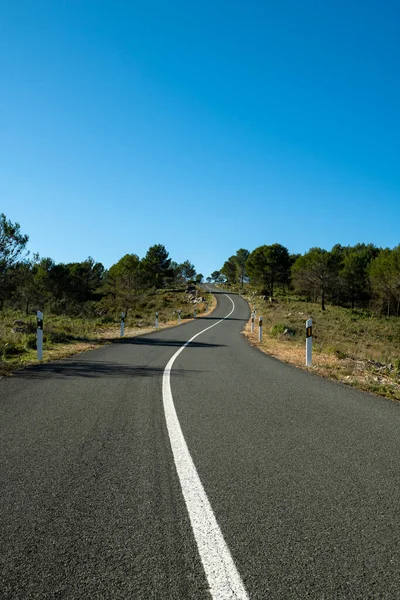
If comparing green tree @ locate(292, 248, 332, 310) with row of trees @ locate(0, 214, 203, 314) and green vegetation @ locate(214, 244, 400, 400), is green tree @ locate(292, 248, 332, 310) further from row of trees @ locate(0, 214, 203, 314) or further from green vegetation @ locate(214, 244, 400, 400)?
row of trees @ locate(0, 214, 203, 314)

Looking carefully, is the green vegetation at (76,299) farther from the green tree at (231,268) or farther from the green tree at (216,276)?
the green tree at (216,276)

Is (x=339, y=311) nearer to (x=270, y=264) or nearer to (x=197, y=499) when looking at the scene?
(x=270, y=264)

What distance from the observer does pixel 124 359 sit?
10852 millimetres

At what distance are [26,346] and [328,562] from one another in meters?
12.5

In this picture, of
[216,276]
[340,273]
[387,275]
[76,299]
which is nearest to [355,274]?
[340,273]

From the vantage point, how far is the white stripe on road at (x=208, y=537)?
184 centimetres

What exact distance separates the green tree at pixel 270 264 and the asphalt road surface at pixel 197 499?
68.3 m

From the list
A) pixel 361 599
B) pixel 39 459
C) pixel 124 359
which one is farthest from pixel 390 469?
pixel 124 359

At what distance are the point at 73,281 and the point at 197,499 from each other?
69.8 metres

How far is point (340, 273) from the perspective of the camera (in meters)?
62.6

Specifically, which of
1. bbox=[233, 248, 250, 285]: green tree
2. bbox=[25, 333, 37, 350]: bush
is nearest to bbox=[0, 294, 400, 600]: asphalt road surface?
bbox=[25, 333, 37, 350]: bush

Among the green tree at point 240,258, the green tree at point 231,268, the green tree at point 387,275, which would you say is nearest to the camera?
the green tree at point 387,275

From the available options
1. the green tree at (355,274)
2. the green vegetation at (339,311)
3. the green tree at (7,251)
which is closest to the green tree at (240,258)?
the green vegetation at (339,311)

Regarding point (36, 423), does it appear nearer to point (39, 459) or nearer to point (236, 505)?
point (39, 459)
